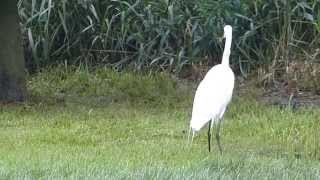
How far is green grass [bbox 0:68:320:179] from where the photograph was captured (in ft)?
21.0

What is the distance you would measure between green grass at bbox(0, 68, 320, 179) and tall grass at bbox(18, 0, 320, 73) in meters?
0.61

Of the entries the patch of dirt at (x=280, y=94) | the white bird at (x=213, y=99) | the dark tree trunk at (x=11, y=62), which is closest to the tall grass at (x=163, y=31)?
the patch of dirt at (x=280, y=94)

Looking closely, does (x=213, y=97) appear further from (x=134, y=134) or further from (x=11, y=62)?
(x=11, y=62)

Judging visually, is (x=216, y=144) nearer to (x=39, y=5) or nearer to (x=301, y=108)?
(x=301, y=108)

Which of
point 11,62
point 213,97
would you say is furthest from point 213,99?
point 11,62

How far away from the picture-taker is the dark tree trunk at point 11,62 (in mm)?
10203

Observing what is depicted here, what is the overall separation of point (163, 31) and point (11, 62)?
290 centimetres

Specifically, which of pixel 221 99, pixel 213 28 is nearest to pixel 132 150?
pixel 221 99

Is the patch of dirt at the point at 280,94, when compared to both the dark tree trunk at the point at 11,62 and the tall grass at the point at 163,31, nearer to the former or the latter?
the tall grass at the point at 163,31

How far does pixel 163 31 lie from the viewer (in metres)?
12.5

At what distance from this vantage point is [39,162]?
669cm

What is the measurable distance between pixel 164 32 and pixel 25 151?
5.37 metres

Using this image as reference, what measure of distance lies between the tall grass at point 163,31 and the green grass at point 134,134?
2.00 feet

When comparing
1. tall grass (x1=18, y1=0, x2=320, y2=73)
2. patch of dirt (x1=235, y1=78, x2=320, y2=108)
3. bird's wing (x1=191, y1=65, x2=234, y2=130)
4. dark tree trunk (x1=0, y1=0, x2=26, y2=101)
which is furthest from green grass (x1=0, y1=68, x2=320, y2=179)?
tall grass (x1=18, y1=0, x2=320, y2=73)
